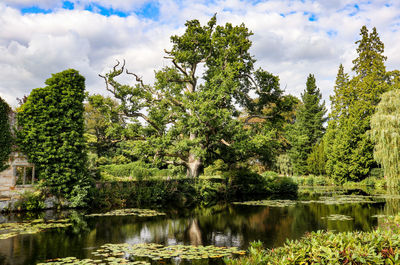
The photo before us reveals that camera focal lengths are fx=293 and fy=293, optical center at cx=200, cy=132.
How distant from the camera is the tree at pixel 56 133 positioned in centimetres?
1556

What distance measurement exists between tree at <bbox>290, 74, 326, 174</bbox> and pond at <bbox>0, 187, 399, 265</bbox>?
2379 centimetres

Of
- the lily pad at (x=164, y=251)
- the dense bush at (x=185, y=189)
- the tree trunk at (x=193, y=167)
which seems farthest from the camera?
the tree trunk at (x=193, y=167)

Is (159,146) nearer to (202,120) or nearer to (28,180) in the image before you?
(202,120)

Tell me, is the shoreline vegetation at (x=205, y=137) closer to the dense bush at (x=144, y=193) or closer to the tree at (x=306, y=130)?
the dense bush at (x=144, y=193)

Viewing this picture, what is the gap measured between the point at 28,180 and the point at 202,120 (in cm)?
1123

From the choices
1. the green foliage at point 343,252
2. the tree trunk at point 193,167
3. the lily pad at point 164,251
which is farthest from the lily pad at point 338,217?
the tree trunk at point 193,167

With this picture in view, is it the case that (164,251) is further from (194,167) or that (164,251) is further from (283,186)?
(283,186)

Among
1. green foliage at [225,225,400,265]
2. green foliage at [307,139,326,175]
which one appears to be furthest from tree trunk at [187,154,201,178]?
green foliage at [307,139,326,175]

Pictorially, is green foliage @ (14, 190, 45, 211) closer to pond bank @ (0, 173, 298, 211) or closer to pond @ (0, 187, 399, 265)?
pond bank @ (0, 173, 298, 211)

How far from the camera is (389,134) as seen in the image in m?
17.1

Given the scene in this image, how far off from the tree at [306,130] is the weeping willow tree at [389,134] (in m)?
20.6

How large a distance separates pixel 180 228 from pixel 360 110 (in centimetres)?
2745

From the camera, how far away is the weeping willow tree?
645 inches

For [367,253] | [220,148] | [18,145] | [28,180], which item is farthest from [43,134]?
[367,253]
